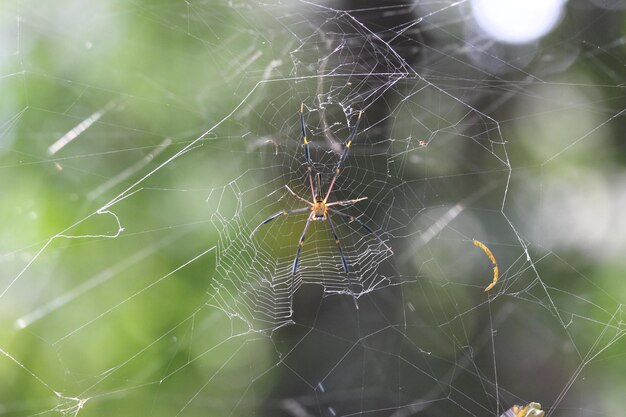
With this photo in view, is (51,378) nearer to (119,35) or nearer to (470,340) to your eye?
(119,35)

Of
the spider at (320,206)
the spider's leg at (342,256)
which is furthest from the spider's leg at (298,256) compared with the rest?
the spider's leg at (342,256)

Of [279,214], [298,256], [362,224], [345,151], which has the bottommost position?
[298,256]

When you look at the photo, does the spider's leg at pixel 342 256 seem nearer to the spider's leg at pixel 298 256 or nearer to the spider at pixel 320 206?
the spider at pixel 320 206

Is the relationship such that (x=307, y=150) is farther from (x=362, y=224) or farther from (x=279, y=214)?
(x=362, y=224)

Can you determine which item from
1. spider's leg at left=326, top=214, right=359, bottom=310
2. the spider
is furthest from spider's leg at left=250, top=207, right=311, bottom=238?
spider's leg at left=326, top=214, right=359, bottom=310

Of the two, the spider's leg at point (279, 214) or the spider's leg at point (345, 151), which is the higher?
the spider's leg at point (345, 151)

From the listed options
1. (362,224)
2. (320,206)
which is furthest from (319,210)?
(362,224)

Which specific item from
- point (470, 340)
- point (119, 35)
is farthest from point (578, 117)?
point (119, 35)

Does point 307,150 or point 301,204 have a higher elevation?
point 307,150

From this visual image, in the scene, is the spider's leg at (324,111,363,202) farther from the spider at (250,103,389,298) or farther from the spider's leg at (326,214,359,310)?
the spider's leg at (326,214,359,310)
